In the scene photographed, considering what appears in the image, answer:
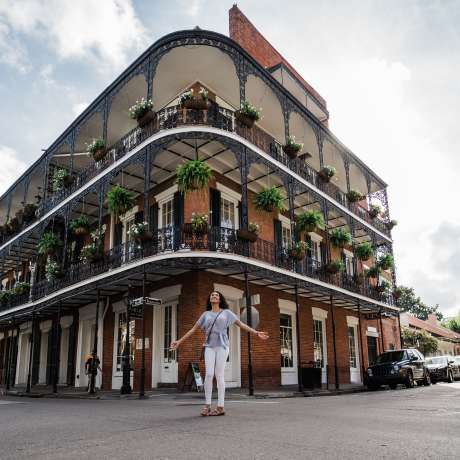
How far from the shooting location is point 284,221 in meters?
18.1

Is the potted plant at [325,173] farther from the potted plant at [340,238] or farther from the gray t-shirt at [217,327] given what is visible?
the gray t-shirt at [217,327]

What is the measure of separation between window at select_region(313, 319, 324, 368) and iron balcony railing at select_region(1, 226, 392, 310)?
200 centimetres

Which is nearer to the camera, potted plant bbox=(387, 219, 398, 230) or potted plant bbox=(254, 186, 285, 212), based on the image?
potted plant bbox=(254, 186, 285, 212)

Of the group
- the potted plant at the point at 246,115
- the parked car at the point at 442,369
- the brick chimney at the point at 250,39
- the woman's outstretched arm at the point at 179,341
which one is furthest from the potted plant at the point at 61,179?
the parked car at the point at 442,369

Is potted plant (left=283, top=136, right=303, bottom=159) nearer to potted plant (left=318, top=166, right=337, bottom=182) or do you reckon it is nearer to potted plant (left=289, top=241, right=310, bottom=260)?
potted plant (left=318, top=166, right=337, bottom=182)

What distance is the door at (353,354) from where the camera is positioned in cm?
2133

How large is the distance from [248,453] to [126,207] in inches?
450

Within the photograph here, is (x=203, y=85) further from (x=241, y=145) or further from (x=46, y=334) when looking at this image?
(x=46, y=334)

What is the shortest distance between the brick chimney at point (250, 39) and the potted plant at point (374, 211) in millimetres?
6453

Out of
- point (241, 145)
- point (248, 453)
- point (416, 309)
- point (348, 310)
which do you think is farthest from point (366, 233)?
point (416, 309)

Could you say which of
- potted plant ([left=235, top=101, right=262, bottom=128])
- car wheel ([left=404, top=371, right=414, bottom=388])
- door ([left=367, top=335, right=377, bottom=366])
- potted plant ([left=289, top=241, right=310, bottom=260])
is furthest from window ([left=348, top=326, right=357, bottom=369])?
potted plant ([left=235, top=101, right=262, bottom=128])

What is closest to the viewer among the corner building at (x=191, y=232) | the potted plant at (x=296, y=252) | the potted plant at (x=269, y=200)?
the corner building at (x=191, y=232)

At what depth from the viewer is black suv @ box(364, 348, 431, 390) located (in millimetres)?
15727

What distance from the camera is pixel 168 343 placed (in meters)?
14.2
